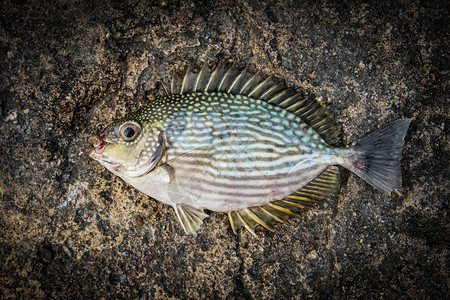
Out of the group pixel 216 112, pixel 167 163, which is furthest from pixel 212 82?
pixel 167 163

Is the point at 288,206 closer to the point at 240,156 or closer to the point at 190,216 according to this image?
the point at 240,156

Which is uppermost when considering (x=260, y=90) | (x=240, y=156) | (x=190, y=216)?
(x=260, y=90)

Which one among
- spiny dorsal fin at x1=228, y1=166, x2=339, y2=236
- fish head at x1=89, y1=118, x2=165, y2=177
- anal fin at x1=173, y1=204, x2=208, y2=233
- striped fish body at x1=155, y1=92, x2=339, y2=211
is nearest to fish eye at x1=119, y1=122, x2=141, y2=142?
fish head at x1=89, y1=118, x2=165, y2=177

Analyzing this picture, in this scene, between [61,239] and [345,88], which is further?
[345,88]

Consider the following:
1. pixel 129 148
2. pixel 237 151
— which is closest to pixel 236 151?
pixel 237 151

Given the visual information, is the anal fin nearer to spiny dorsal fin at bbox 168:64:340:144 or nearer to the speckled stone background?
the speckled stone background

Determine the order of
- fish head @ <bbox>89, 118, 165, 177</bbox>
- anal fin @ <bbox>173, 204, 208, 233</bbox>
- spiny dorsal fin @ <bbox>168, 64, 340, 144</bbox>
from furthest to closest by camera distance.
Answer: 1. spiny dorsal fin @ <bbox>168, 64, 340, 144</bbox>
2. anal fin @ <bbox>173, 204, 208, 233</bbox>
3. fish head @ <bbox>89, 118, 165, 177</bbox>

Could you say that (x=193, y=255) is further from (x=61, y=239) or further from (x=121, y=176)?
(x=61, y=239)
